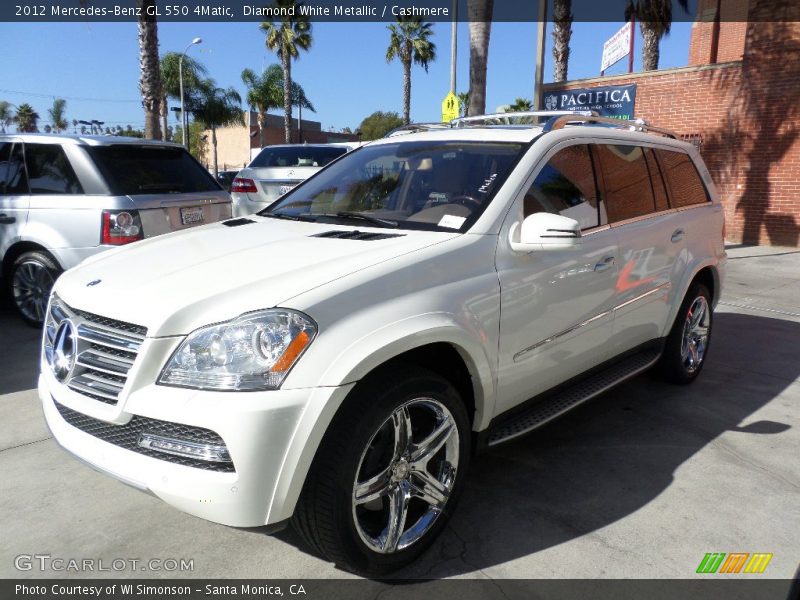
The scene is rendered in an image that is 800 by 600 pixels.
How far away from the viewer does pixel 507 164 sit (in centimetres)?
324

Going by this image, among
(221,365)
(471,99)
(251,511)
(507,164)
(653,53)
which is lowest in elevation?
(251,511)

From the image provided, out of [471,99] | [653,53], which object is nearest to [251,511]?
[471,99]

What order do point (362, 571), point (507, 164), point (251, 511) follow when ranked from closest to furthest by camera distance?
point (251, 511), point (362, 571), point (507, 164)

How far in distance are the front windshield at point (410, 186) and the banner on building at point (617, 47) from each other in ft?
46.0

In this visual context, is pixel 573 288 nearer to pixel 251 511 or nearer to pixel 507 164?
pixel 507 164

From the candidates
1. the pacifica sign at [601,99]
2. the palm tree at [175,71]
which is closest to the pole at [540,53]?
the pacifica sign at [601,99]

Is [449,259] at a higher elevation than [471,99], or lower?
lower

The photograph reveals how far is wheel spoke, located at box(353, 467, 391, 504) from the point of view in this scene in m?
2.40

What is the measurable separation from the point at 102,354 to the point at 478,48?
35.8ft

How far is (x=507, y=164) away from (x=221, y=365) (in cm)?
180

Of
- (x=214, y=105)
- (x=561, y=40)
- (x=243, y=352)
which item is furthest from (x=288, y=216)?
(x=214, y=105)

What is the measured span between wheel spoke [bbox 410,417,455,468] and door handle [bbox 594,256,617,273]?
1.33m

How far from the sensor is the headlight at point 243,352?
2174 millimetres

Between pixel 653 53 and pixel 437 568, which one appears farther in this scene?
pixel 653 53
